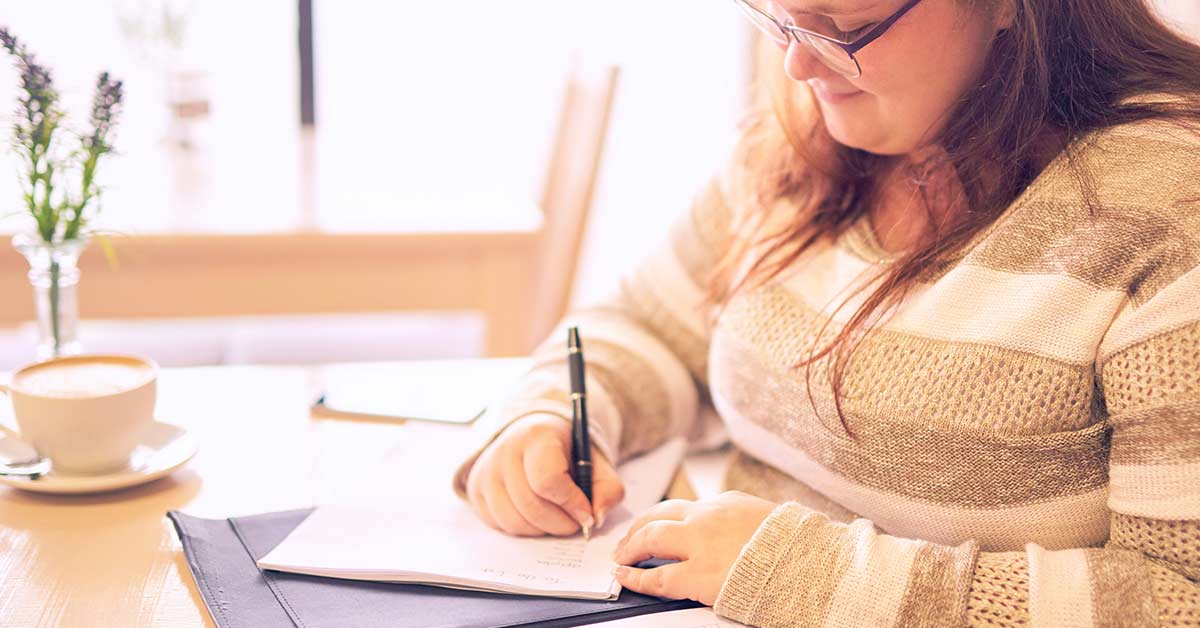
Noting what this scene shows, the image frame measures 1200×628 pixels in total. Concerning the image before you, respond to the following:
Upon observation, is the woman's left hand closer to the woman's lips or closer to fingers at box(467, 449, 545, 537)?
fingers at box(467, 449, 545, 537)

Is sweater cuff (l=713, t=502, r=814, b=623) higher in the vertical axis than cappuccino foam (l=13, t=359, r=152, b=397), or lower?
lower

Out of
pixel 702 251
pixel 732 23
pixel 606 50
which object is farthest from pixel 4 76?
pixel 702 251

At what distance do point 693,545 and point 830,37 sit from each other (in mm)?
415

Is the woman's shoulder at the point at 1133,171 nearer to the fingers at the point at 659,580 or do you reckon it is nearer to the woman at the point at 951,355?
the woman at the point at 951,355

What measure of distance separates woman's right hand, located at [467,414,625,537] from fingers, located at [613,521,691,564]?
8 cm

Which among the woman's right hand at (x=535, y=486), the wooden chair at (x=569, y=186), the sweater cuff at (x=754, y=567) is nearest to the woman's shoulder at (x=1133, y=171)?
the sweater cuff at (x=754, y=567)

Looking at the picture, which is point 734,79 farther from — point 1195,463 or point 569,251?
point 1195,463

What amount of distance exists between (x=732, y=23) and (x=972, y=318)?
90.7 inches

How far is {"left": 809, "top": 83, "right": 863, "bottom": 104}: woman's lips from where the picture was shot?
949mm

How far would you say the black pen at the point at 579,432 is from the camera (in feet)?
3.14

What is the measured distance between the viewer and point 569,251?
230 cm

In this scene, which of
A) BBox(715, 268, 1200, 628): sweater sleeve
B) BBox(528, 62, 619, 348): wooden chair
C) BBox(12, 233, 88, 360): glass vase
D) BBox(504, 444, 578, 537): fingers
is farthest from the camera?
BBox(528, 62, 619, 348): wooden chair

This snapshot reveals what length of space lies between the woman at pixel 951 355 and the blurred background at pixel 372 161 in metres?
0.99

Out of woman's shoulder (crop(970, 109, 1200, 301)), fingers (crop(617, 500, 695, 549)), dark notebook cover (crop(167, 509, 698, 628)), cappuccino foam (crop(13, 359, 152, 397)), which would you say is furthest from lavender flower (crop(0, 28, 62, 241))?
woman's shoulder (crop(970, 109, 1200, 301))
